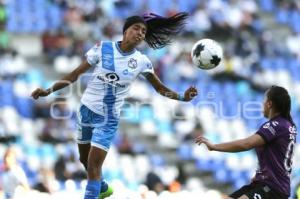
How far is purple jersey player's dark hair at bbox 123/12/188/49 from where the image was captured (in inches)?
403

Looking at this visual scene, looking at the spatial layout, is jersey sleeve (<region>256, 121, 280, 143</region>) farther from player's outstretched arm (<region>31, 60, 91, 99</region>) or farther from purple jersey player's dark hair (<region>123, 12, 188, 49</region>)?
purple jersey player's dark hair (<region>123, 12, 188, 49</region>)

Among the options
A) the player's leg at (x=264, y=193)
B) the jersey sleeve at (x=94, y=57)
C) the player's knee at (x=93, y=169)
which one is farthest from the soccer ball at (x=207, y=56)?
the player's leg at (x=264, y=193)

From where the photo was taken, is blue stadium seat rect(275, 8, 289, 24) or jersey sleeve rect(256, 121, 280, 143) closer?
jersey sleeve rect(256, 121, 280, 143)

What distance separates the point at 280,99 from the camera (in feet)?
27.3

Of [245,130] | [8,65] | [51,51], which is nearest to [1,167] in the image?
[8,65]

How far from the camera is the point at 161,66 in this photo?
21000mm

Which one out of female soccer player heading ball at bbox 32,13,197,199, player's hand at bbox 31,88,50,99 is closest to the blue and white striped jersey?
female soccer player heading ball at bbox 32,13,197,199

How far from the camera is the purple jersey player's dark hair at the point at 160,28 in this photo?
33.6 feet

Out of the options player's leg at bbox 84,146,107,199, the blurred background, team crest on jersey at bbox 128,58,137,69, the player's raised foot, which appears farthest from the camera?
the blurred background

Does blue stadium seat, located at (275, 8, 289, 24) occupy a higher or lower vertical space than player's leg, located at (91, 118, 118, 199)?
higher

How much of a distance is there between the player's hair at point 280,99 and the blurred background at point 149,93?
819cm

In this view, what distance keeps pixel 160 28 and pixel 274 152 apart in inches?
111

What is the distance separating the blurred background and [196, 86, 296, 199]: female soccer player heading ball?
8.07 m

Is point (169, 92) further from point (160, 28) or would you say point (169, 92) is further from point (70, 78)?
point (70, 78)
